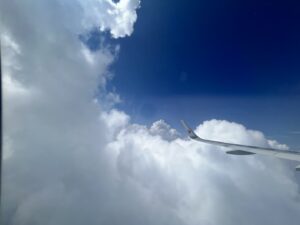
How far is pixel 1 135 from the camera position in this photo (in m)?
2.62

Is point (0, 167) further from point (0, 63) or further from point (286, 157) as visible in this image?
point (286, 157)

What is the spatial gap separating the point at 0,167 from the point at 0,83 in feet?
3.86

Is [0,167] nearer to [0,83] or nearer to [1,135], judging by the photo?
[1,135]

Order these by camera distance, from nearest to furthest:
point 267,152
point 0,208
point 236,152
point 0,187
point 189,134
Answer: point 0,187 < point 0,208 < point 267,152 < point 236,152 < point 189,134

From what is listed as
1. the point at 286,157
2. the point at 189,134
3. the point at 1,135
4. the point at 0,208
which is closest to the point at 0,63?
the point at 1,135

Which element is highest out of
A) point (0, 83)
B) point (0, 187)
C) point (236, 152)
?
point (236, 152)

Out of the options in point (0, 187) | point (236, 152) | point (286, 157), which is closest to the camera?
point (0, 187)

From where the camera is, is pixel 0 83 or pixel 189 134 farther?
pixel 189 134

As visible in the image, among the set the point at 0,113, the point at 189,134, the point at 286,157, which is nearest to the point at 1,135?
the point at 0,113

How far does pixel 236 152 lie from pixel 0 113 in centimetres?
1145

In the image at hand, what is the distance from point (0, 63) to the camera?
2762 mm

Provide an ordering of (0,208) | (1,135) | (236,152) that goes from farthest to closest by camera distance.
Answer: (236,152) → (0,208) → (1,135)

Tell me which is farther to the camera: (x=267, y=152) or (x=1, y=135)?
(x=267, y=152)

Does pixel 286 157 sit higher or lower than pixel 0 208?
higher
